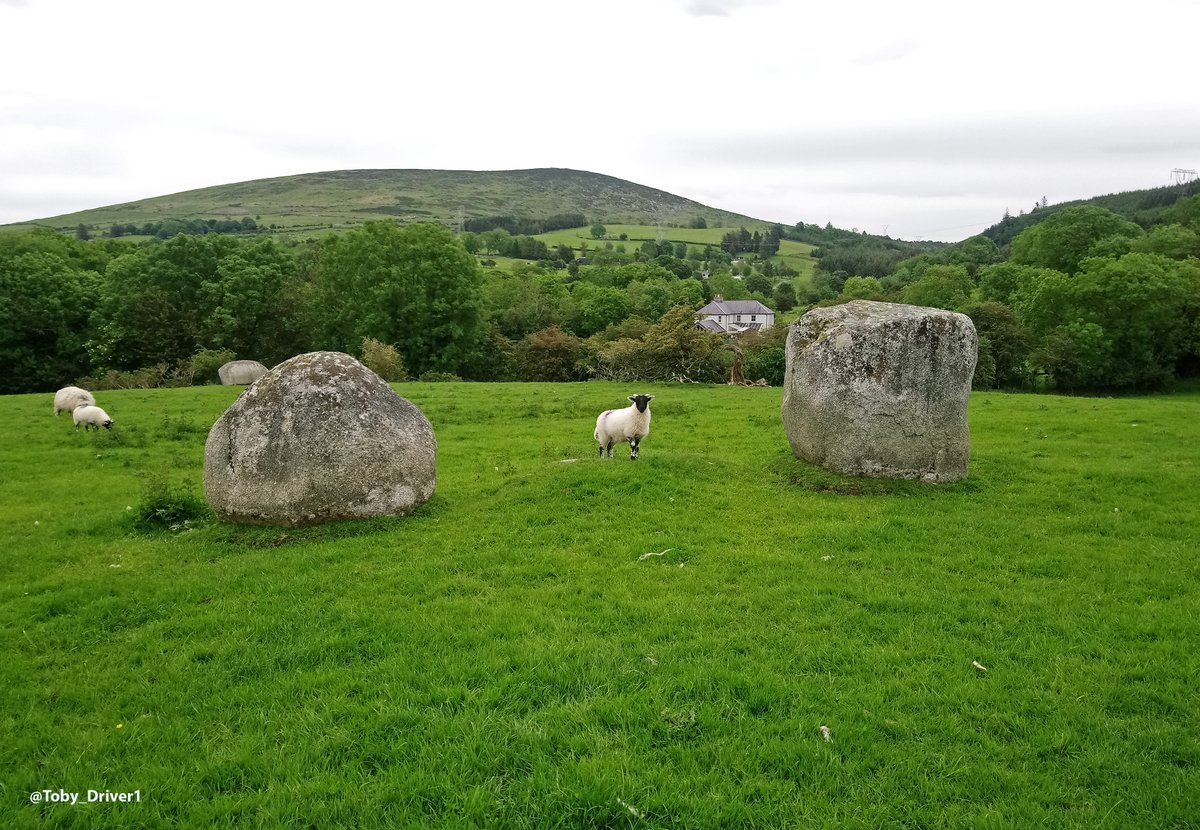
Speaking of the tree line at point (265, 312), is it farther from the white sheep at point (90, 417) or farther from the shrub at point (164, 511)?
the shrub at point (164, 511)

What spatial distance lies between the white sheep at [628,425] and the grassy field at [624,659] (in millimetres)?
1753

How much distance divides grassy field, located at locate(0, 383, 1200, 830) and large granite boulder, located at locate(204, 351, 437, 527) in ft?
1.78

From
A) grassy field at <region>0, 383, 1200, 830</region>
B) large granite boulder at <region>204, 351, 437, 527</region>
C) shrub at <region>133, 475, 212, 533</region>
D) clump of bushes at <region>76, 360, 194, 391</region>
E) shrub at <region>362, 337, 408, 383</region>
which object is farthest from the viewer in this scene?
shrub at <region>362, 337, 408, 383</region>

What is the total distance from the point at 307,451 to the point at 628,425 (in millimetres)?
7551

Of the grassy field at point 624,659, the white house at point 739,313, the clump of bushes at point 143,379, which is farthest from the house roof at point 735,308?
the grassy field at point 624,659

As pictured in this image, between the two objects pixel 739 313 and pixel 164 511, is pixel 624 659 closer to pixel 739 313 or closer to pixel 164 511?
Result: pixel 164 511

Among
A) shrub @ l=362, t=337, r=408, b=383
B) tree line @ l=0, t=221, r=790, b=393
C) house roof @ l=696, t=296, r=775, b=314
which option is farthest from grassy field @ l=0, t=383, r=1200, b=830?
house roof @ l=696, t=296, r=775, b=314

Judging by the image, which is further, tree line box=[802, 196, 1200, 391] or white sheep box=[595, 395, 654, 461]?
tree line box=[802, 196, 1200, 391]

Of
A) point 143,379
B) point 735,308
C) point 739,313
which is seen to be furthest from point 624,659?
point 735,308

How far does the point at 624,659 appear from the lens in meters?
7.26

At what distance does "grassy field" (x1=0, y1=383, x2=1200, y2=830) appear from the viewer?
525cm

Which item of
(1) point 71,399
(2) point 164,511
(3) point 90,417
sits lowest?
(2) point 164,511

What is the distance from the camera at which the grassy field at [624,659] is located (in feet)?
17.2

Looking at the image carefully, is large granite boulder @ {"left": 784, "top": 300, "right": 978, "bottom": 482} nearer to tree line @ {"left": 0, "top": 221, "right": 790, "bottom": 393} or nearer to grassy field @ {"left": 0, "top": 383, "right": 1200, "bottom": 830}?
grassy field @ {"left": 0, "top": 383, "right": 1200, "bottom": 830}
